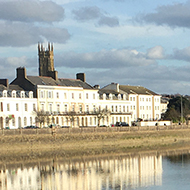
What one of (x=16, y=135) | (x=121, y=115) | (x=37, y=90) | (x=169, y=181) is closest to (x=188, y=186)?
(x=169, y=181)

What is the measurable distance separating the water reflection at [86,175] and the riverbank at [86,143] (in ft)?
19.3

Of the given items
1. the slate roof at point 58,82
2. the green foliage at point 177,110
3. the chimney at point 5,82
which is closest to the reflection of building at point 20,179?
the chimney at point 5,82

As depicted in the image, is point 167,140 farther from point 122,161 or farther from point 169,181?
point 169,181

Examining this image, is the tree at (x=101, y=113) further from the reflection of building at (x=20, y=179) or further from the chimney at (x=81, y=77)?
the reflection of building at (x=20, y=179)

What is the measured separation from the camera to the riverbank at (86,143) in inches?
2482

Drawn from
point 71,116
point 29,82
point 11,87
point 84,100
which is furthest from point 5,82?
point 84,100

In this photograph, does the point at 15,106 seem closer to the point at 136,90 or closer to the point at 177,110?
the point at 136,90

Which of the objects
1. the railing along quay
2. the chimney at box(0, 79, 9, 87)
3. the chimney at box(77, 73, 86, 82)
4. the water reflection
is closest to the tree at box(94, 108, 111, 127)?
the chimney at box(77, 73, 86, 82)

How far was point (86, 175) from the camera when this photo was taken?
49.8 meters

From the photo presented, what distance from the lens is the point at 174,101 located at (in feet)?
450

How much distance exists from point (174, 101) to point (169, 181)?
9187 cm

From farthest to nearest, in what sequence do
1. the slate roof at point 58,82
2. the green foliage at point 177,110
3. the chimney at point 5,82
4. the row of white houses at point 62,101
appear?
the green foliage at point 177,110, the slate roof at point 58,82, the chimney at point 5,82, the row of white houses at point 62,101

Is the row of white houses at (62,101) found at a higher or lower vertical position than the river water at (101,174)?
higher

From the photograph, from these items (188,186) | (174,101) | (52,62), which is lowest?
(188,186)
